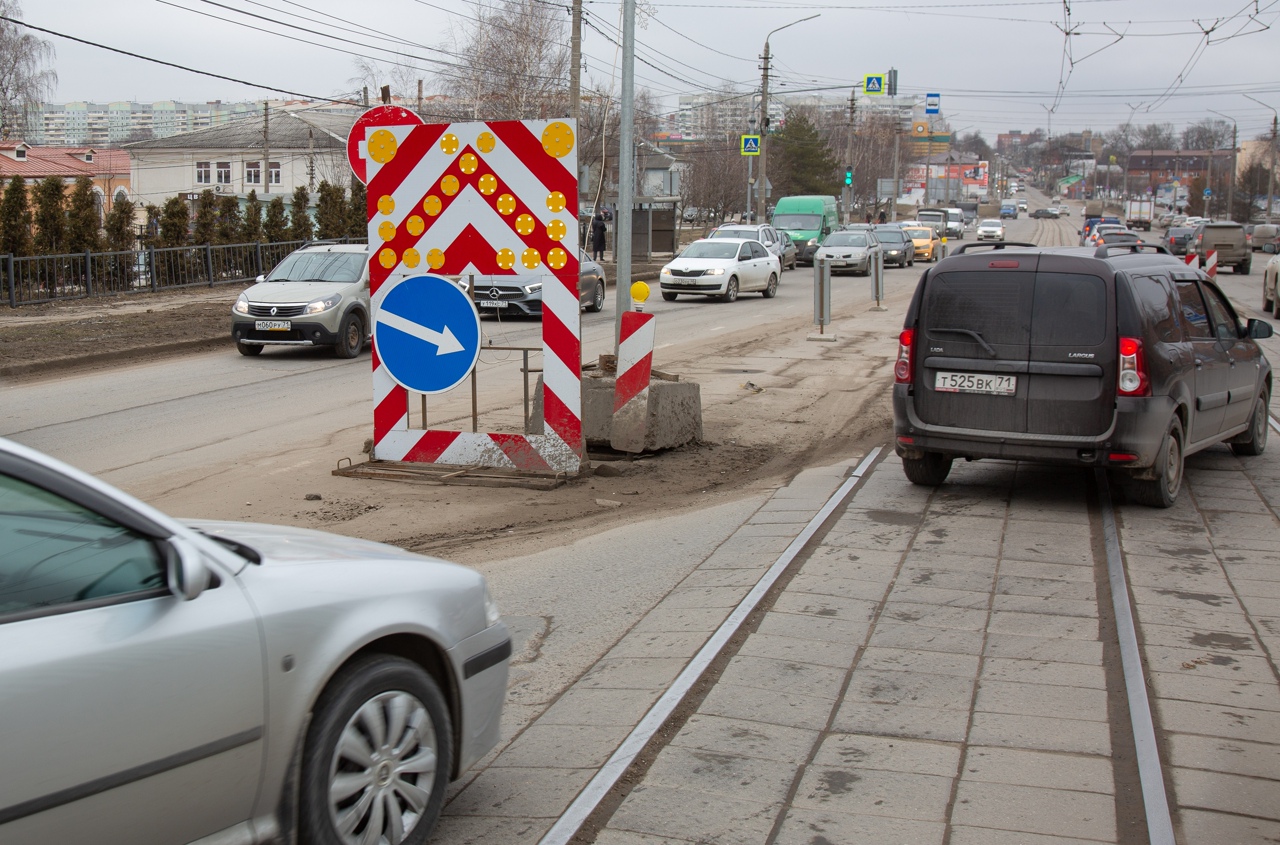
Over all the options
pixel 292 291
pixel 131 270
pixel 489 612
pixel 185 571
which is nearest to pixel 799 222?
pixel 131 270

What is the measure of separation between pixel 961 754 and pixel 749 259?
27.5m

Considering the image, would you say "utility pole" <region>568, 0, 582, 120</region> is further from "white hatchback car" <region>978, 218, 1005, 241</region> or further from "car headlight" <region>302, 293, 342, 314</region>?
"white hatchback car" <region>978, 218, 1005, 241</region>

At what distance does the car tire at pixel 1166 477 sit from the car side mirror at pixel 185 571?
22.6ft

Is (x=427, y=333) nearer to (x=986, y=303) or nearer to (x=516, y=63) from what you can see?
(x=986, y=303)

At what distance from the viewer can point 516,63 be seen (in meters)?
53.4

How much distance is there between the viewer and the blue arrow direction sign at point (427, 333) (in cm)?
931

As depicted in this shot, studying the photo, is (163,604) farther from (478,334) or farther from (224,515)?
(478,334)

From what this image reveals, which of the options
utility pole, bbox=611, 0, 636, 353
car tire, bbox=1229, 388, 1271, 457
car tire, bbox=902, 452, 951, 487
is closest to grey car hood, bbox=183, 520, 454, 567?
car tire, bbox=902, 452, 951, 487

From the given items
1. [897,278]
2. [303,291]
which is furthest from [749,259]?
[303,291]

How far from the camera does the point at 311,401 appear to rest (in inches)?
557

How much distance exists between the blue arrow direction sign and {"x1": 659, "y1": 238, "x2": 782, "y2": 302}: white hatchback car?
21.0 meters

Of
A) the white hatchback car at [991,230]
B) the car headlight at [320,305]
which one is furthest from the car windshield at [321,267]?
the white hatchback car at [991,230]

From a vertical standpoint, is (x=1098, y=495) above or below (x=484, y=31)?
below

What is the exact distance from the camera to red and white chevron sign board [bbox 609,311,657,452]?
10000mm
